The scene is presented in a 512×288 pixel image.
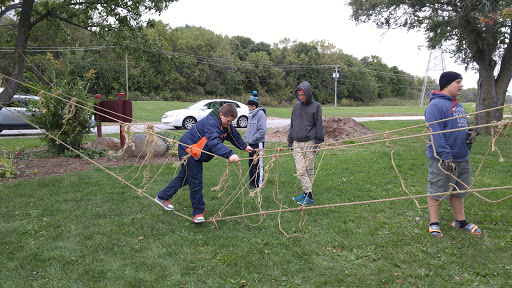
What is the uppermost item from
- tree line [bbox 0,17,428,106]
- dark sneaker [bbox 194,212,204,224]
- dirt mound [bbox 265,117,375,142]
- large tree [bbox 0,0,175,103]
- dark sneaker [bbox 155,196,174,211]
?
tree line [bbox 0,17,428,106]

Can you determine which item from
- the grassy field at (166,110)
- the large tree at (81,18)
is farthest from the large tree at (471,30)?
Result: the grassy field at (166,110)

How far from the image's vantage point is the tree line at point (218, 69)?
33.7 meters

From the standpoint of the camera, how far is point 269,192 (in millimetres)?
5664

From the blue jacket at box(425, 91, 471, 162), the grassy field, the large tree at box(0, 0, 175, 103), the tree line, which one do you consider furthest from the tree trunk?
the tree line

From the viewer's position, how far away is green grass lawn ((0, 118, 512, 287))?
314 centimetres

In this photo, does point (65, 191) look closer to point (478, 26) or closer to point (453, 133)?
point (453, 133)

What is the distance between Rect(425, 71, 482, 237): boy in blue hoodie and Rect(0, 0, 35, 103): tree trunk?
6.76 m

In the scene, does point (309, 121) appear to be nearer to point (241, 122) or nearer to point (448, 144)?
point (448, 144)

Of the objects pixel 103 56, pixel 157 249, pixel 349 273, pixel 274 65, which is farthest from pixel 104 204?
pixel 274 65

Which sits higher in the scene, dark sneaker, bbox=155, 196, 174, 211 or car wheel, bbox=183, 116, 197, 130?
car wheel, bbox=183, 116, 197, 130

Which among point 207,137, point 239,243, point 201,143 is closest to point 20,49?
point 201,143

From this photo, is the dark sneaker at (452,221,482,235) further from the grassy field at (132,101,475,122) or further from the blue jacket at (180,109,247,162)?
the grassy field at (132,101,475,122)

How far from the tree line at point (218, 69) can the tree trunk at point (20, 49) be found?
13.8m

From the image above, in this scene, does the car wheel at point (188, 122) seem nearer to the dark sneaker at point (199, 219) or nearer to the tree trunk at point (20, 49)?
the tree trunk at point (20, 49)
